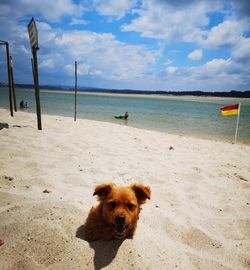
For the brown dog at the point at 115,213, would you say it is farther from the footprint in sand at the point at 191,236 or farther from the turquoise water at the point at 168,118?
the turquoise water at the point at 168,118

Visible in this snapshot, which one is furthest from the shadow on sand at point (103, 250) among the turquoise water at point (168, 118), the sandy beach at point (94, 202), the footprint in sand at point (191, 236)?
the turquoise water at point (168, 118)

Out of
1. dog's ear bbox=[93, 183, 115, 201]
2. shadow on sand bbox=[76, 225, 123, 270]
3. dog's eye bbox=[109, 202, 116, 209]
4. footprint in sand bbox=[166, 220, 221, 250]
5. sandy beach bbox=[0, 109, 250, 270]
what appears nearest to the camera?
shadow on sand bbox=[76, 225, 123, 270]

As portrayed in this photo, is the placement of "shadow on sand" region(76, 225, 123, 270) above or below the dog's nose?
below

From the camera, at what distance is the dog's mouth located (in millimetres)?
2555

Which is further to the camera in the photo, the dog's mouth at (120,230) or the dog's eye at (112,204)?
the dog's eye at (112,204)

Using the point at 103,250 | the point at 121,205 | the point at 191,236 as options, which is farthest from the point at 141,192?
the point at 191,236

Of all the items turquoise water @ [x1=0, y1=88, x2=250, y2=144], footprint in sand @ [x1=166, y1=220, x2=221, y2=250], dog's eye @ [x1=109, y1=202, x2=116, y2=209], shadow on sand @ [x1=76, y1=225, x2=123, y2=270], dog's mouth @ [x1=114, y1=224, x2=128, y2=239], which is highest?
dog's eye @ [x1=109, y1=202, x2=116, y2=209]

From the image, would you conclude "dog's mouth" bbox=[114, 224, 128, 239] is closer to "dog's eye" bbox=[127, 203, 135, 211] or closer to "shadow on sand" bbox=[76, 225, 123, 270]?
"shadow on sand" bbox=[76, 225, 123, 270]

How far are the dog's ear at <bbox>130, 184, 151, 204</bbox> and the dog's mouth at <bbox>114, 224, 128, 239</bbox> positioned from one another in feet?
1.46

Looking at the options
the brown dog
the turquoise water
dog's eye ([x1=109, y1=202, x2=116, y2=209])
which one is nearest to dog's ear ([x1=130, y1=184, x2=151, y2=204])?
the brown dog

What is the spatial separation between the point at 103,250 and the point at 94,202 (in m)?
1.40

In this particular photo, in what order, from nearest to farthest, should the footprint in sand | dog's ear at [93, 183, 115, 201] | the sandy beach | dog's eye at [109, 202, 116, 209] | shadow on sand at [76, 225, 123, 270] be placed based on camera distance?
1. shadow on sand at [76, 225, 123, 270]
2. the sandy beach
3. dog's eye at [109, 202, 116, 209]
4. dog's ear at [93, 183, 115, 201]
5. the footprint in sand

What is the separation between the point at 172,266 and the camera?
254 centimetres

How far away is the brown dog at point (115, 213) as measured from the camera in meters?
2.58
